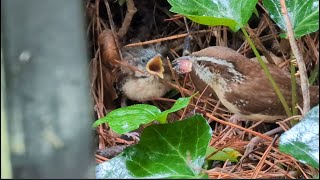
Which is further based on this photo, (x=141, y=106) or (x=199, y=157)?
(x=141, y=106)

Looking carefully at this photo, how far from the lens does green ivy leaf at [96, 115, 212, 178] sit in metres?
1.67

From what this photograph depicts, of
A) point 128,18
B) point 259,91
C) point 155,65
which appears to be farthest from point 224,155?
point 128,18

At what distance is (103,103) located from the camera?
3496mm

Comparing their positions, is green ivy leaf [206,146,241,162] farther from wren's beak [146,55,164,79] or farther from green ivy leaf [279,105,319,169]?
wren's beak [146,55,164,79]

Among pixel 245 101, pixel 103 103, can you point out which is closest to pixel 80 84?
pixel 245 101

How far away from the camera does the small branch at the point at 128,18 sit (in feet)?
11.4

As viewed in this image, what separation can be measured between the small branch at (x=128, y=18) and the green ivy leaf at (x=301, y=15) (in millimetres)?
1393

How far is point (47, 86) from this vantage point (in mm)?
1082

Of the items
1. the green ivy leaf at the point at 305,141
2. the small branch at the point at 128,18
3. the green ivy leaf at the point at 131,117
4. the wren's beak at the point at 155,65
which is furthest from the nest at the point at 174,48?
the green ivy leaf at the point at 305,141

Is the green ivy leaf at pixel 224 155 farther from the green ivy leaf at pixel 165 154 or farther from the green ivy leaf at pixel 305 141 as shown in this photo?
the green ivy leaf at pixel 305 141

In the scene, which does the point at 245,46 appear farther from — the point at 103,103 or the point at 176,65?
the point at 103,103

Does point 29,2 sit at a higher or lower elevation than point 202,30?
higher

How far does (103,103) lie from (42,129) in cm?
240

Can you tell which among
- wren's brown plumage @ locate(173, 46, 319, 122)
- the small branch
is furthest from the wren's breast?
wren's brown plumage @ locate(173, 46, 319, 122)
